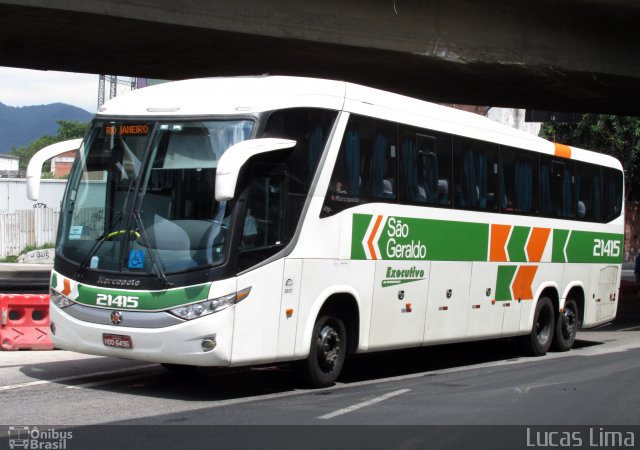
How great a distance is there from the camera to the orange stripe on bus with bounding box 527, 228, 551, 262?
15383 mm

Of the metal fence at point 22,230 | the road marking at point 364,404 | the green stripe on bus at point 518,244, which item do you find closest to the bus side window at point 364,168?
the road marking at point 364,404

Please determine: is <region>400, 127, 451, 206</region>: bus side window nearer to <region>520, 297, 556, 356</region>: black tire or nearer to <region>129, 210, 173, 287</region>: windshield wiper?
<region>129, 210, 173, 287</region>: windshield wiper

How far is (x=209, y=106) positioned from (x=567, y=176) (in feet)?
29.0

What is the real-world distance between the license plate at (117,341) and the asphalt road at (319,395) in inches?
22.0

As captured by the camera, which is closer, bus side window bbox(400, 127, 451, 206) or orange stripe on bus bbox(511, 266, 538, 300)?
bus side window bbox(400, 127, 451, 206)

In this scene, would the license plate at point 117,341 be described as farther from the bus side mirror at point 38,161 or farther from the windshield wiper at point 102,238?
the bus side mirror at point 38,161

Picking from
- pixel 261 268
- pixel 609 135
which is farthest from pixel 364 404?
pixel 609 135

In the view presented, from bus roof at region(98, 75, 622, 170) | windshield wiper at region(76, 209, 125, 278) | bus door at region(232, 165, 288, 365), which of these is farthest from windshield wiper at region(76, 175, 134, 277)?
bus door at region(232, 165, 288, 365)

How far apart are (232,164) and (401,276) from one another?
390 cm

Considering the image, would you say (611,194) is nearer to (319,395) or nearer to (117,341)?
(319,395)

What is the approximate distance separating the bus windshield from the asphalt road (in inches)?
57.9

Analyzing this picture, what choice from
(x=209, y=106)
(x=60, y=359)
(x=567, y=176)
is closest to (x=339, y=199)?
(x=209, y=106)

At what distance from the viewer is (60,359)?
12508 millimetres

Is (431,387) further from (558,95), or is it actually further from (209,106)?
(558,95)
